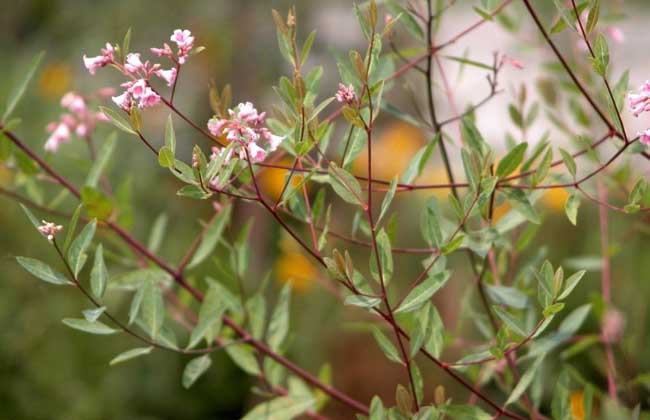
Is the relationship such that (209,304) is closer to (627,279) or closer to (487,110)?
(627,279)

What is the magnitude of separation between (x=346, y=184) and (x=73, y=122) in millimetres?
473

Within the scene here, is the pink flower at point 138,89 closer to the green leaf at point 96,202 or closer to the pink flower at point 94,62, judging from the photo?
the pink flower at point 94,62

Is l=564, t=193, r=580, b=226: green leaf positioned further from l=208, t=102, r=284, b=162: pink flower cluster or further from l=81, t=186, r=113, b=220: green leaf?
l=81, t=186, r=113, b=220: green leaf

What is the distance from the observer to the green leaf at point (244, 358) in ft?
2.94

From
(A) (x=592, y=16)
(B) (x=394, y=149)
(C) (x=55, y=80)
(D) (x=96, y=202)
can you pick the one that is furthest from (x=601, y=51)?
(B) (x=394, y=149)

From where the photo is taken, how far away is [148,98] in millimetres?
601

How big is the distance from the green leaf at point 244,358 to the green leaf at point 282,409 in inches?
1.7

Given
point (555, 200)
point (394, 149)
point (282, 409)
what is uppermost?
point (394, 149)

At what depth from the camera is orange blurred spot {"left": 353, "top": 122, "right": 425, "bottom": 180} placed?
141 inches

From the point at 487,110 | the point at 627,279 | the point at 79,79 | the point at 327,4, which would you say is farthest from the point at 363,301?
the point at 487,110

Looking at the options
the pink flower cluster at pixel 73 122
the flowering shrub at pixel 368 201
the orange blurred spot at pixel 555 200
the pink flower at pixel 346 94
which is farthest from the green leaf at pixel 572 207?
the orange blurred spot at pixel 555 200

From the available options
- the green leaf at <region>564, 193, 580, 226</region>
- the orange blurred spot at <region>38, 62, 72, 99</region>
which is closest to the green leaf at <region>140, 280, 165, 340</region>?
the green leaf at <region>564, 193, 580, 226</region>

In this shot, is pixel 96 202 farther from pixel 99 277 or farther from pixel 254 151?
pixel 254 151

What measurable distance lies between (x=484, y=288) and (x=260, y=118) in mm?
342
